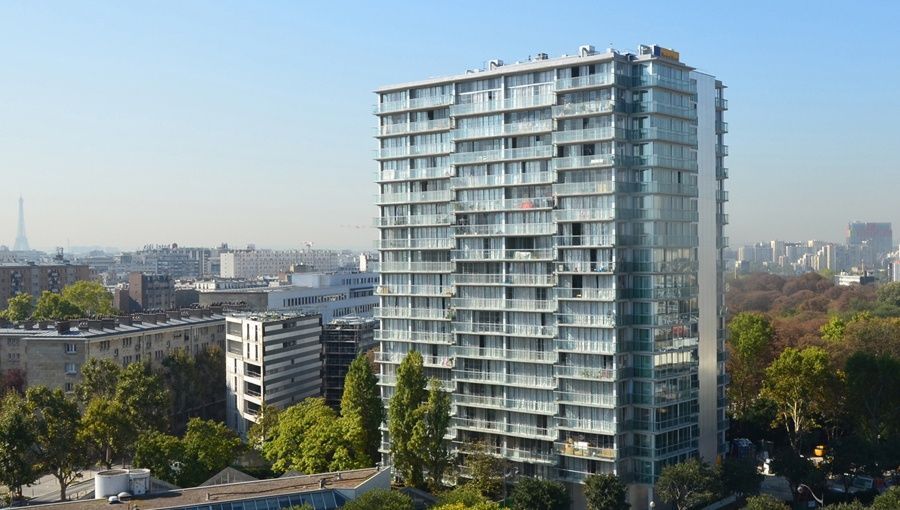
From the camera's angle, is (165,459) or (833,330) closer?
(165,459)

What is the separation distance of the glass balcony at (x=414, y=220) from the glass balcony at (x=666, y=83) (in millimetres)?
18016

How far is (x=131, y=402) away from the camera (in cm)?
7969

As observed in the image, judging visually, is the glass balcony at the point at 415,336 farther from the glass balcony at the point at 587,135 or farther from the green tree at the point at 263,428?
the glass balcony at the point at 587,135

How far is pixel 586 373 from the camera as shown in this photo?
66.6m

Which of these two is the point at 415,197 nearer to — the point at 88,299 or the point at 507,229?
the point at 507,229

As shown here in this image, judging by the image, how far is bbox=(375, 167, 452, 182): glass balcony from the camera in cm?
7506

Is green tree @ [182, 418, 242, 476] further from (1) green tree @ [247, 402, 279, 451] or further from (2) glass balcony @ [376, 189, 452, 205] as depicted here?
(2) glass balcony @ [376, 189, 452, 205]

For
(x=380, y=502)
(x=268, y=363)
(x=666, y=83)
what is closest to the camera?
(x=380, y=502)

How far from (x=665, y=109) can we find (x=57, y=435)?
49.9 meters

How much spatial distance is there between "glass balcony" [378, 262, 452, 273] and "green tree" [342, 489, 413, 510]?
22647mm

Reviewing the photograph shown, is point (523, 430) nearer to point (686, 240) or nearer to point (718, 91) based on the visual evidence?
point (686, 240)

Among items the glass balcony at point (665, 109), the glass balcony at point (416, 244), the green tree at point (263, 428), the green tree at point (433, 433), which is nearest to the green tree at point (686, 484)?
the green tree at point (433, 433)

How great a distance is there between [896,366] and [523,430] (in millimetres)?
32707

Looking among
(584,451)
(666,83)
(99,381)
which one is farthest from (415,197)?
(99,381)
